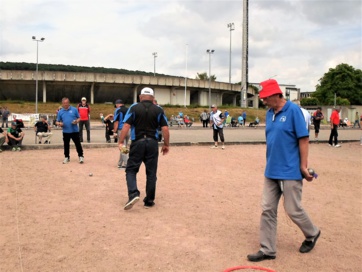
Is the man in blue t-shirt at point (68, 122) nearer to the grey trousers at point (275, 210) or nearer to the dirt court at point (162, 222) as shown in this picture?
the dirt court at point (162, 222)

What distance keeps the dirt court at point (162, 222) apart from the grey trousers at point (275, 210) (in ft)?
0.69

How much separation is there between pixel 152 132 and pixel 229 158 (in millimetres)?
6546

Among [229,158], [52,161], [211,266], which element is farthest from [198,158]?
[211,266]

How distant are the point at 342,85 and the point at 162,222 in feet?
260

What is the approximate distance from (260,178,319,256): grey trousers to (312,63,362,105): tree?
247 feet

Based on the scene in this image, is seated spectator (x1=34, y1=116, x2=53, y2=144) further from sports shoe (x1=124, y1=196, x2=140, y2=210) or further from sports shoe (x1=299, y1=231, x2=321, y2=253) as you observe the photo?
sports shoe (x1=299, y1=231, x2=321, y2=253)

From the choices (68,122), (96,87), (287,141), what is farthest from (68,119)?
(96,87)

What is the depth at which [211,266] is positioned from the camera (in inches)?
157

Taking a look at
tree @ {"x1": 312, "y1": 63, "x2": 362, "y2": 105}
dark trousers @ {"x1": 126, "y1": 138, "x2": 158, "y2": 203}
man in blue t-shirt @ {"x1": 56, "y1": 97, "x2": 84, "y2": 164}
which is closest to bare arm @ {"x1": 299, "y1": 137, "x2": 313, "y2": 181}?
dark trousers @ {"x1": 126, "y1": 138, "x2": 158, "y2": 203}

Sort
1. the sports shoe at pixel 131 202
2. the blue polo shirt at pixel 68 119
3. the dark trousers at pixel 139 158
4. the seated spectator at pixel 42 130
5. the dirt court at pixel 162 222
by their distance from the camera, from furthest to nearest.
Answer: the seated spectator at pixel 42 130 → the blue polo shirt at pixel 68 119 → the dark trousers at pixel 139 158 → the sports shoe at pixel 131 202 → the dirt court at pixel 162 222

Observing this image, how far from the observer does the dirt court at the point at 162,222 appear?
13.5 feet

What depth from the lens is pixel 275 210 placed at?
4.32 m

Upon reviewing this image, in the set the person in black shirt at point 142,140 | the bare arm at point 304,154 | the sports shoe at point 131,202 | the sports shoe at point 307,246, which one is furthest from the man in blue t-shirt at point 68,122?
the bare arm at point 304,154

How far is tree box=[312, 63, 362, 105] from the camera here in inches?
3024
